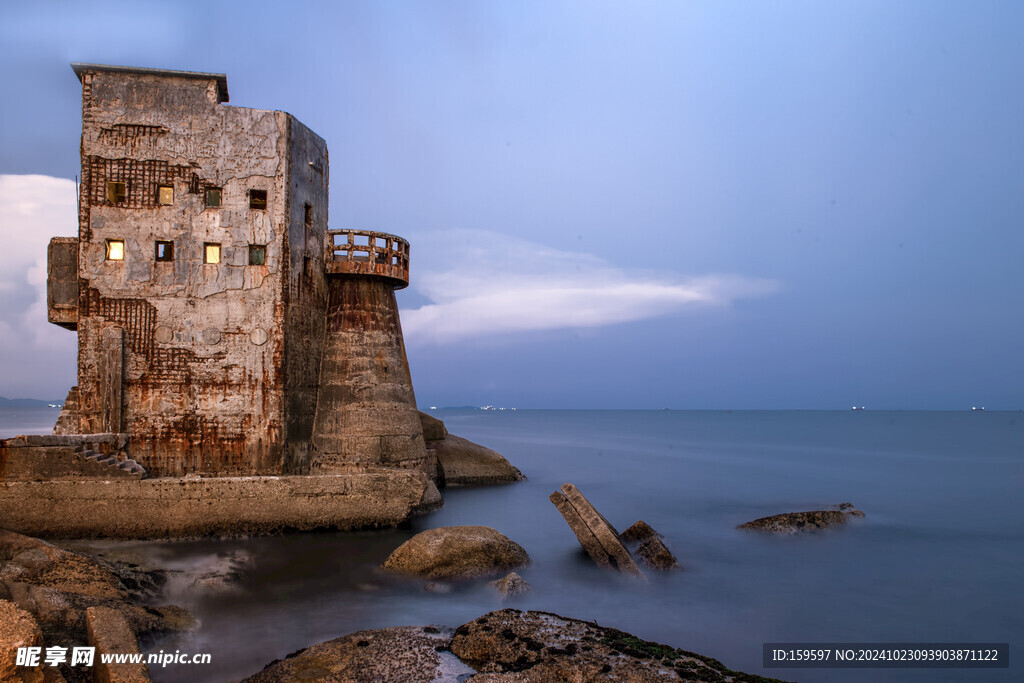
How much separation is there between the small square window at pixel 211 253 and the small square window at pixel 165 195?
1.24 metres

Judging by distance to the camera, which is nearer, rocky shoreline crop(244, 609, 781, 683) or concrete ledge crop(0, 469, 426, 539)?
rocky shoreline crop(244, 609, 781, 683)

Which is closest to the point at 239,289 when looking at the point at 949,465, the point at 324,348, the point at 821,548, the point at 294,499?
the point at 324,348

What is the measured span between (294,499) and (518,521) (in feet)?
22.0

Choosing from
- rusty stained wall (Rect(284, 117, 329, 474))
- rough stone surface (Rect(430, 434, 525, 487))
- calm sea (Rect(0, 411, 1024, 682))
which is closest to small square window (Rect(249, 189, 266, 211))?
rusty stained wall (Rect(284, 117, 329, 474))

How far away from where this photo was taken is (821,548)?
13930mm

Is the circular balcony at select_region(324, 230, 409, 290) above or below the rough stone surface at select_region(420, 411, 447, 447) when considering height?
above

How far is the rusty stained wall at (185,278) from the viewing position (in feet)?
43.8

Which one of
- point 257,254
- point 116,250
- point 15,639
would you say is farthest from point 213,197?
point 15,639

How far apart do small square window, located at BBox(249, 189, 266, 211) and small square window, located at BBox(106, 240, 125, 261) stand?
9.34 feet

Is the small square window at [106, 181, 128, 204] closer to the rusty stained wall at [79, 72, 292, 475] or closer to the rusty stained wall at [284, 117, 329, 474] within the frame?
the rusty stained wall at [79, 72, 292, 475]

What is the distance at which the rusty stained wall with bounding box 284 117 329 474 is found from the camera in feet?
46.9

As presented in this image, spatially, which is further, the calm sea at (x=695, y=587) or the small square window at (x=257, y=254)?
the small square window at (x=257, y=254)

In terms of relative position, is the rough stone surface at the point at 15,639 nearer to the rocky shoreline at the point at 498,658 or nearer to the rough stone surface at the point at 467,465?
the rocky shoreline at the point at 498,658

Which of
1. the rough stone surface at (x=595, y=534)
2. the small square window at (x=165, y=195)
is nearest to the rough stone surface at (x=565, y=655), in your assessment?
the rough stone surface at (x=595, y=534)
